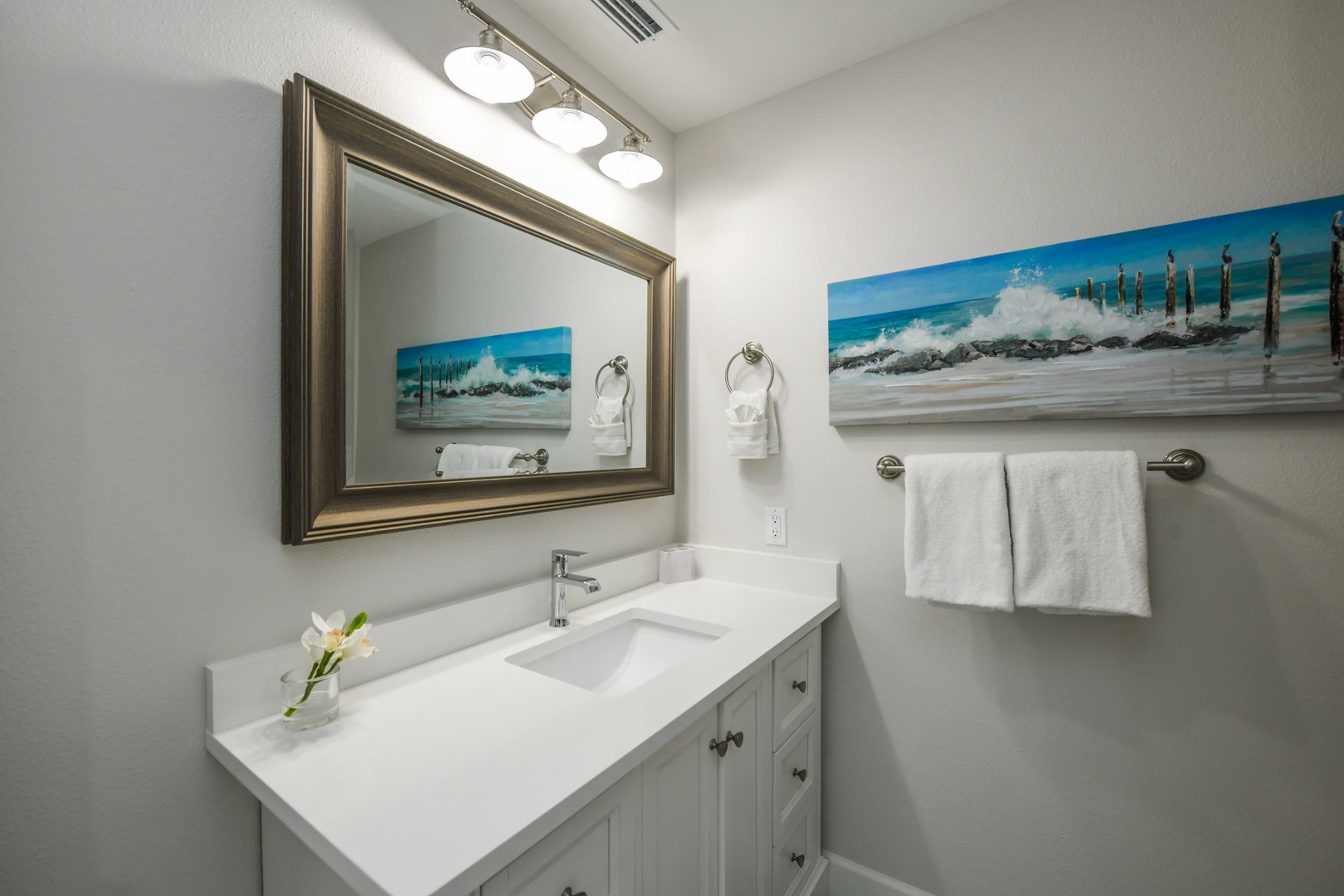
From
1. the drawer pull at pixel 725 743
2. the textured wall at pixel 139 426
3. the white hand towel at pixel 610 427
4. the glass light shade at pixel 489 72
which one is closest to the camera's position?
the textured wall at pixel 139 426

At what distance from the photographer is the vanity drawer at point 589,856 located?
701 millimetres

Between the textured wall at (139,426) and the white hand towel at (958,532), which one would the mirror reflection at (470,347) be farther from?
the white hand towel at (958,532)

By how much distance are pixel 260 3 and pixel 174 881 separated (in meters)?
1.43

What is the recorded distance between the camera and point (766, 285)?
5.76 ft

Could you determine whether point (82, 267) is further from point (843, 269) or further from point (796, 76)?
point (796, 76)

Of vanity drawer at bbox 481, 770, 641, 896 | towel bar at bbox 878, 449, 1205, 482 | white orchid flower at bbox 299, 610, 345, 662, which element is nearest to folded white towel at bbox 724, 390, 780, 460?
towel bar at bbox 878, 449, 1205, 482

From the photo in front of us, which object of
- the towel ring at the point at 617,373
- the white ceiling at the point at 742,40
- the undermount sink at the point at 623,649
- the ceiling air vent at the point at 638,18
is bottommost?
the undermount sink at the point at 623,649

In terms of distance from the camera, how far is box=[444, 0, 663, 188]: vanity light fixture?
1197mm

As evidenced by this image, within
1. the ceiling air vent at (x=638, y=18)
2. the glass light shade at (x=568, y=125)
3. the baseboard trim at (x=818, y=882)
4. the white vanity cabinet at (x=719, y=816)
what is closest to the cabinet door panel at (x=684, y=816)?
the white vanity cabinet at (x=719, y=816)

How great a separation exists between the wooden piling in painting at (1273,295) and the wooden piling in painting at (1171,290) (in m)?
0.14

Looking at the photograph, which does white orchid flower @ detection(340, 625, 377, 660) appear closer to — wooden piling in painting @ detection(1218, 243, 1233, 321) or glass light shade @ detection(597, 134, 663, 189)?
glass light shade @ detection(597, 134, 663, 189)

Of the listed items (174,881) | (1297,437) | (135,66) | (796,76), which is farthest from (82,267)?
(1297,437)

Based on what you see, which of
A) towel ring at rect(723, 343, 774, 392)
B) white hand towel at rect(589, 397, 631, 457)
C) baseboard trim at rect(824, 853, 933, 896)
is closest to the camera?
baseboard trim at rect(824, 853, 933, 896)

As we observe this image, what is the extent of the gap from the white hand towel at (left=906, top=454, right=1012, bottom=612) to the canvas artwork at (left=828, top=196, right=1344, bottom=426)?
15cm
